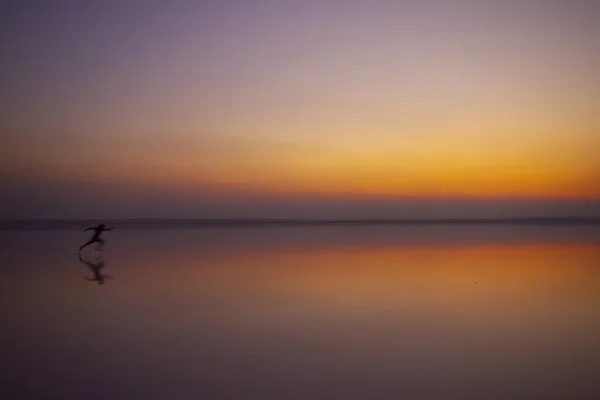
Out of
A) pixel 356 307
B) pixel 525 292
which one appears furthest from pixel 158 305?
pixel 525 292

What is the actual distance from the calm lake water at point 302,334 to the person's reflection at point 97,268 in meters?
0.14

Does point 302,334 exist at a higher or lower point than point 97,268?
lower

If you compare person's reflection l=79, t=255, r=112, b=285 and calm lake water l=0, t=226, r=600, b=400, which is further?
person's reflection l=79, t=255, r=112, b=285

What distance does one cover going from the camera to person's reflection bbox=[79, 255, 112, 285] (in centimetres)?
1130

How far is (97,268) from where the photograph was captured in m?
13.3

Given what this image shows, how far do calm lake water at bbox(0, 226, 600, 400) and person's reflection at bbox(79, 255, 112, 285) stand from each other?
0.47ft

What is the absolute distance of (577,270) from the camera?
12430 mm

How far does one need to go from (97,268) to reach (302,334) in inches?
324

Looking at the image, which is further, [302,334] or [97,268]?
[97,268]

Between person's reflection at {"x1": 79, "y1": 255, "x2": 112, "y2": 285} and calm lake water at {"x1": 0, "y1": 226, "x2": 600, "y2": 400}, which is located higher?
person's reflection at {"x1": 79, "y1": 255, "x2": 112, "y2": 285}

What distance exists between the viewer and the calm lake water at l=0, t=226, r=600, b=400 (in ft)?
16.1

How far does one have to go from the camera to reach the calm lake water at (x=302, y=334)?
490cm

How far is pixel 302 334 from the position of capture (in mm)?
6676

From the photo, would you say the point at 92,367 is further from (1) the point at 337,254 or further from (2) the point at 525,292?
(1) the point at 337,254
